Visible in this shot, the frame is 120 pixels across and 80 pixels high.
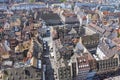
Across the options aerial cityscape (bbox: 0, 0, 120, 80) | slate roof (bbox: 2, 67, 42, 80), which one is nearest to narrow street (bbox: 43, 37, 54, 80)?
aerial cityscape (bbox: 0, 0, 120, 80)

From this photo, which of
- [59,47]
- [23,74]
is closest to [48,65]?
[59,47]

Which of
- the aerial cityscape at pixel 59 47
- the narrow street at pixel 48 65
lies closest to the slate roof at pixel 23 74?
the aerial cityscape at pixel 59 47

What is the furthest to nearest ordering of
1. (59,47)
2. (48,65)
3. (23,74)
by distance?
1. (59,47)
2. (48,65)
3. (23,74)

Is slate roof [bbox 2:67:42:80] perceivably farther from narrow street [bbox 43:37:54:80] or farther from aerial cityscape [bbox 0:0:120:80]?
narrow street [bbox 43:37:54:80]

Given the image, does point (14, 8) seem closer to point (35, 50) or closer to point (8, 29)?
point (8, 29)

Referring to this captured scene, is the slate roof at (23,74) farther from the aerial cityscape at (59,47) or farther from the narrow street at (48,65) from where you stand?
the narrow street at (48,65)

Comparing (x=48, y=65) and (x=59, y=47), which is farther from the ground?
(x=59, y=47)

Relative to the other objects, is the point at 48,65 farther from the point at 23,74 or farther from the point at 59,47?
the point at 23,74

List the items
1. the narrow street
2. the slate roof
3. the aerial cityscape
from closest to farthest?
the slate roof → the aerial cityscape → the narrow street

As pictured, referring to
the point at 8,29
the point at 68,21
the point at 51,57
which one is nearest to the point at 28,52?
the point at 51,57
